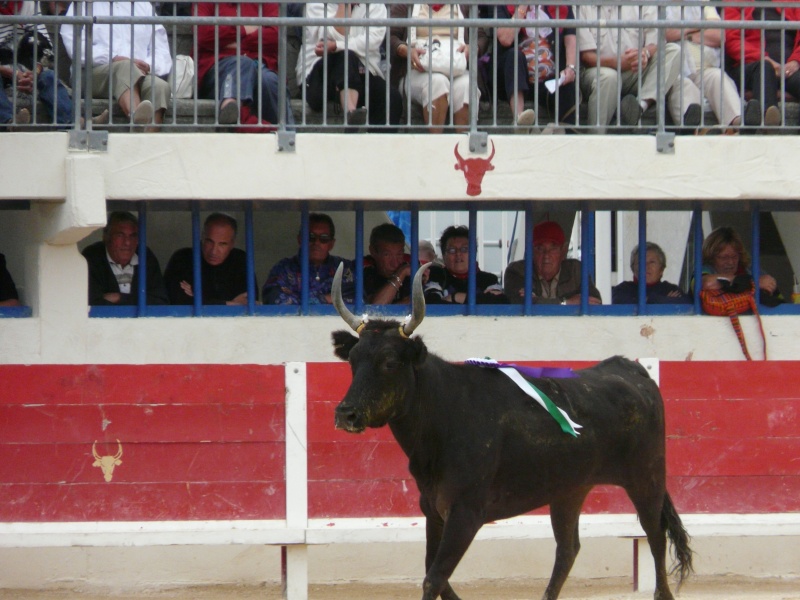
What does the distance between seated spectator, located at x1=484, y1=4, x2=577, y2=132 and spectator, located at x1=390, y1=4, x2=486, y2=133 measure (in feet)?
0.66

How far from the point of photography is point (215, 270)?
7215mm

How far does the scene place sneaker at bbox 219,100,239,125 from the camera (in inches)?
271

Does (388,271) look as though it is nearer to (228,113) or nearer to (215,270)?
(215,270)

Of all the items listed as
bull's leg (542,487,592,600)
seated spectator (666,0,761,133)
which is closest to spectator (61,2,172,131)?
seated spectator (666,0,761,133)

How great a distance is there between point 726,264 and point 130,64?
3.37m

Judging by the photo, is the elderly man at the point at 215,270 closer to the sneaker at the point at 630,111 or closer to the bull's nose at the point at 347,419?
the sneaker at the point at 630,111

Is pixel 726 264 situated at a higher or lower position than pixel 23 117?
lower

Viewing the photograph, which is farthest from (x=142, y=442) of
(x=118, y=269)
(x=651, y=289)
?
(x=651, y=289)

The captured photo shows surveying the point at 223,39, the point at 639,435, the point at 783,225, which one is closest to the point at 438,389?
the point at 639,435

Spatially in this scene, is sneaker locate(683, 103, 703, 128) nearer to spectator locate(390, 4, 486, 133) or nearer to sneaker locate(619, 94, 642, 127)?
sneaker locate(619, 94, 642, 127)

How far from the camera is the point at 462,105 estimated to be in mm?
7250

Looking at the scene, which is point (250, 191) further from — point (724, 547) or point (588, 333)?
point (724, 547)

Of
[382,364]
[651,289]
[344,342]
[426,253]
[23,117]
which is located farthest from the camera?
[426,253]

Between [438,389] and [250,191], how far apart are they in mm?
2259
